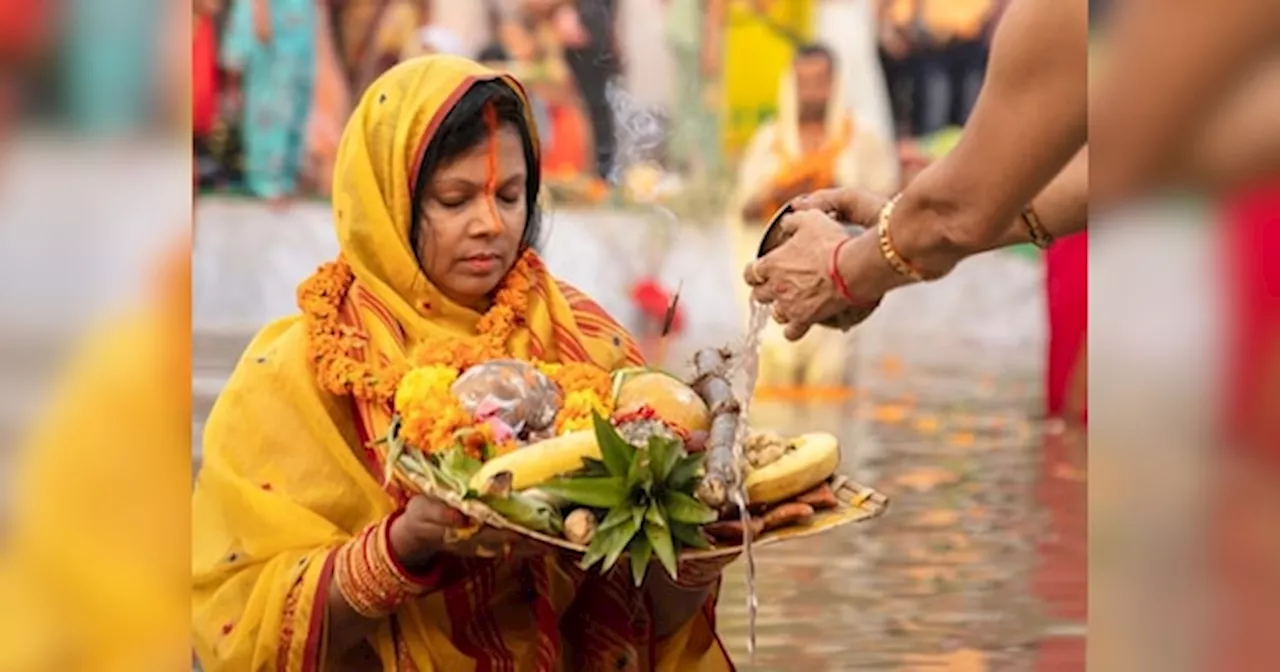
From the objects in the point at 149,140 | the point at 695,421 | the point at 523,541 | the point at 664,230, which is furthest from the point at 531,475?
the point at 664,230

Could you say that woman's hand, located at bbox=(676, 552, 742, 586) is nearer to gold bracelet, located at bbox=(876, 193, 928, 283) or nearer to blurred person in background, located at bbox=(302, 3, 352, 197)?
gold bracelet, located at bbox=(876, 193, 928, 283)

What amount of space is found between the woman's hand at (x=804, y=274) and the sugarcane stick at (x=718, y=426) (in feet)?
1.11

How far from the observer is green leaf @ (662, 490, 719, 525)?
1.57 m

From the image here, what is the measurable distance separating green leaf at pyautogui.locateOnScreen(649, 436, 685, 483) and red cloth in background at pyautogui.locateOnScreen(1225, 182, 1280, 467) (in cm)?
77

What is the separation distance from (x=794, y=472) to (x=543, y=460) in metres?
0.25

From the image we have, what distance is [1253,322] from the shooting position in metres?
0.87

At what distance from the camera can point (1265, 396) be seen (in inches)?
34.3

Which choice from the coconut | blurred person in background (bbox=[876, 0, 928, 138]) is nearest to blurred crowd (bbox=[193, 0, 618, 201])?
blurred person in background (bbox=[876, 0, 928, 138])

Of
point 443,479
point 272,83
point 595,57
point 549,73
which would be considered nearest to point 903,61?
point 595,57

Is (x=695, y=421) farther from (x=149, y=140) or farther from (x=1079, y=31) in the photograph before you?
(x=149, y=140)

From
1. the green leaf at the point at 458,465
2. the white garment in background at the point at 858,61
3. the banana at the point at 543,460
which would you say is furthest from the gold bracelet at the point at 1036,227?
the white garment in background at the point at 858,61

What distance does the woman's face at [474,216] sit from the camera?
1845 millimetres

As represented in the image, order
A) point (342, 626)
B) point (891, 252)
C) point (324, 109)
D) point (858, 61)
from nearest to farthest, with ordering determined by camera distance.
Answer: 1. point (342, 626)
2. point (891, 252)
3. point (324, 109)
4. point (858, 61)

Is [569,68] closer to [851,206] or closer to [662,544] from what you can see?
[851,206]
